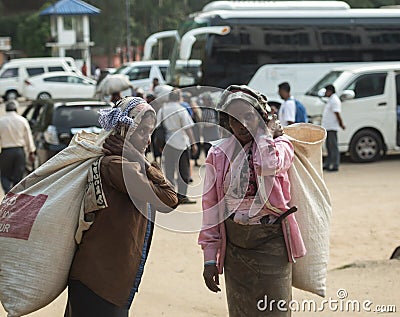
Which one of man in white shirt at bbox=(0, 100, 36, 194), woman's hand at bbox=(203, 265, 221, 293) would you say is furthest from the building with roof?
woman's hand at bbox=(203, 265, 221, 293)

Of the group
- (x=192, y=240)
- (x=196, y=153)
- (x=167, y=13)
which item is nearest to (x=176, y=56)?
(x=196, y=153)

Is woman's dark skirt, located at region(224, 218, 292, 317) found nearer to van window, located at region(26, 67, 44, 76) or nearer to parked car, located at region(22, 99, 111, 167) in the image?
parked car, located at region(22, 99, 111, 167)

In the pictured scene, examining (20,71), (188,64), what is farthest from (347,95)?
(20,71)

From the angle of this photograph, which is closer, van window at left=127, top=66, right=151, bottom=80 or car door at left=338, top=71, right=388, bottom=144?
car door at left=338, top=71, right=388, bottom=144

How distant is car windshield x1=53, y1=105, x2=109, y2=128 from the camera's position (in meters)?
13.3

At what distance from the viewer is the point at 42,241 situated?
372 centimetres

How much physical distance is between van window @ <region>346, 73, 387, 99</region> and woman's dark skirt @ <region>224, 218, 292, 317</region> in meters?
11.7

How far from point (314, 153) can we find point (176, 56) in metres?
16.0

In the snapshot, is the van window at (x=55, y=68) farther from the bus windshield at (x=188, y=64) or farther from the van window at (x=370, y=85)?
the van window at (x=370, y=85)

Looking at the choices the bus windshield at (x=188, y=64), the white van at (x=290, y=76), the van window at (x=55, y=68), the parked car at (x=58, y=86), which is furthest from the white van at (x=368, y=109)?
the van window at (x=55, y=68)

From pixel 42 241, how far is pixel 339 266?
4.54 meters

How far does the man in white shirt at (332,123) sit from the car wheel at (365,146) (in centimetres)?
124

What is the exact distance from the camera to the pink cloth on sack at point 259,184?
12.4ft

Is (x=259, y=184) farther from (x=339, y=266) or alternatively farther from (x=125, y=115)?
(x=339, y=266)
